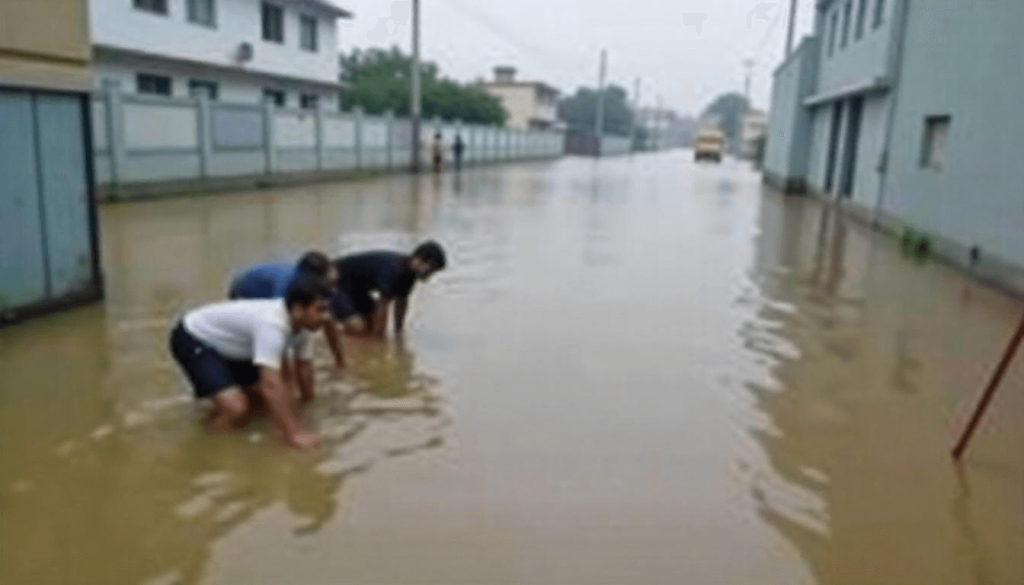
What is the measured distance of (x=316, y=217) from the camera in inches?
654

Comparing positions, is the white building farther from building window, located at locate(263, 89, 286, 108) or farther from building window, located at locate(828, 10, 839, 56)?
building window, located at locate(828, 10, 839, 56)

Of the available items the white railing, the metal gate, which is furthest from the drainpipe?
the metal gate

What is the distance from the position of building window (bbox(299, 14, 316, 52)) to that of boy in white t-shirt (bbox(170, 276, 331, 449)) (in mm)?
29252

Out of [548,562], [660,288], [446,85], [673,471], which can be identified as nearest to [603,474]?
[673,471]

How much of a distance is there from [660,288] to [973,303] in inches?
139

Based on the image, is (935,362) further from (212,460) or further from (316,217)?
(316,217)

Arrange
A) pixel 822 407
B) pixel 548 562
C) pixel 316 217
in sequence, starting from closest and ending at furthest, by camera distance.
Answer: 1. pixel 548 562
2. pixel 822 407
3. pixel 316 217

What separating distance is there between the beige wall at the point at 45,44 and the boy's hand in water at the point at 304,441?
13.8ft

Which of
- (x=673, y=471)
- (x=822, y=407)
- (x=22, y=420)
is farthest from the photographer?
(x=822, y=407)

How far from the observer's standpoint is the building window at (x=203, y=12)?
26.6 meters

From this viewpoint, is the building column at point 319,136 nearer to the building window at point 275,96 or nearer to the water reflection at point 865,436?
the building window at point 275,96

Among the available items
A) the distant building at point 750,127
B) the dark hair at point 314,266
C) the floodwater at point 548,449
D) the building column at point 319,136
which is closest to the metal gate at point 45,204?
the floodwater at point 548,449

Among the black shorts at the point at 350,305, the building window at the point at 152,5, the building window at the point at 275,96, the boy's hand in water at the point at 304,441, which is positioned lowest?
Answer: the boy's hand in water at the point at 304,441

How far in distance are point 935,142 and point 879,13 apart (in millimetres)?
6571
